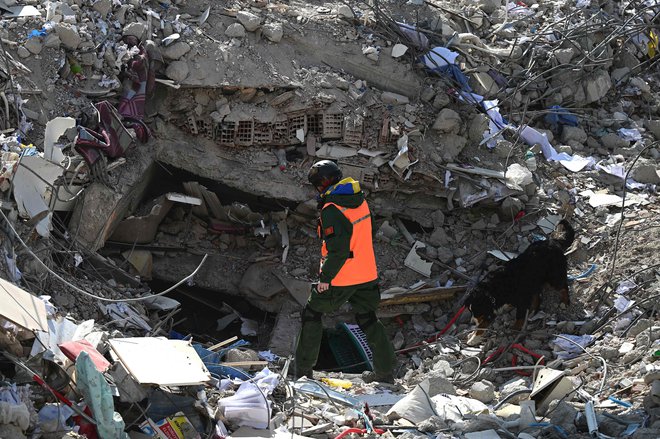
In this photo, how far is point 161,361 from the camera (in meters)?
5.20

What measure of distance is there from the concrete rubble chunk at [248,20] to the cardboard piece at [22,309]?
4.11 meters

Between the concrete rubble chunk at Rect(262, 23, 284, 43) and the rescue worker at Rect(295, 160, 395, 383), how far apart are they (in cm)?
263

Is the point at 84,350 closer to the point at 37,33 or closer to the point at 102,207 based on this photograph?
the point at 102,207

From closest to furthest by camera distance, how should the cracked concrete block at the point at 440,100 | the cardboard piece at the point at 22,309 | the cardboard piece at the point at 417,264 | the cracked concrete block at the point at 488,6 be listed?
the cardboard piece at the point at 22,309, the cardboard piece at the point at 417,264, the cracked concrete block at the point at 440,100, the cracked concrete block at the point at 488,6

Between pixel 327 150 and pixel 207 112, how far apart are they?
1.20 meters

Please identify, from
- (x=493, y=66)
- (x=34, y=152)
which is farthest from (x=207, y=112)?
(x=493, y=66)

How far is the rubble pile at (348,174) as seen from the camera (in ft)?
22.0

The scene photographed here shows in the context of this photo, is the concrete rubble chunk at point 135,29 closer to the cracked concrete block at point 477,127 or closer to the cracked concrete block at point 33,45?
the cracked concrete block at point 33,45

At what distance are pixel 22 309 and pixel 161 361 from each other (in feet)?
2.82

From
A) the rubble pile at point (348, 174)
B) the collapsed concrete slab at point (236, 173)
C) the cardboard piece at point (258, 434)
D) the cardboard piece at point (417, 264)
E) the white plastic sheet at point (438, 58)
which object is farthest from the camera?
the white plastic sheet at point (438, 58)

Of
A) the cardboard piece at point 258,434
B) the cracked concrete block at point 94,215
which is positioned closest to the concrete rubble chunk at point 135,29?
the cracked concrete block at point 94,215

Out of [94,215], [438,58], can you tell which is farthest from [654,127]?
[94,215]

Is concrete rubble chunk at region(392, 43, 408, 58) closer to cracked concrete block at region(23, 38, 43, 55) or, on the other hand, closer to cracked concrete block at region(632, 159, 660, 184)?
cracked concrete block at region(632, 159, 660, 184)

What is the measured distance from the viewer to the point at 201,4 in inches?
344
